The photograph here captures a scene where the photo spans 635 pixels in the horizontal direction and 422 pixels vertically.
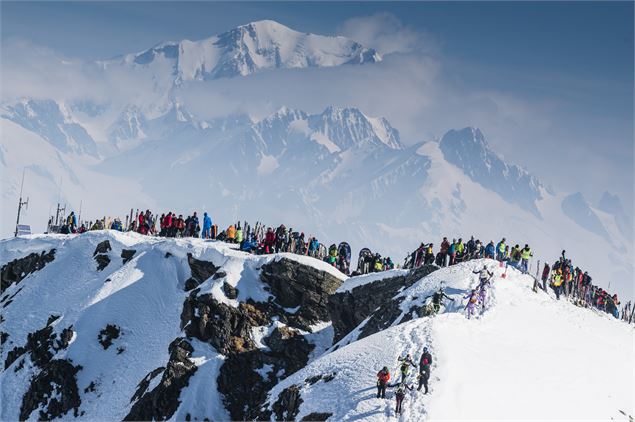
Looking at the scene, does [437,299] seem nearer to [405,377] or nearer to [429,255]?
[405,377]

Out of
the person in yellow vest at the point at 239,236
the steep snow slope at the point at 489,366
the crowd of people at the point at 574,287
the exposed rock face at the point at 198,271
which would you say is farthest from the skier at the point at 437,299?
the person in yellow vest at the point at 239,236

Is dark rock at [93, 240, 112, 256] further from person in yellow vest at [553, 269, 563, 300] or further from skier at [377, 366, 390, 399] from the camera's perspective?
Answer: skier at [377, 366, 390, 399]

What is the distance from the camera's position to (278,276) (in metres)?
61.6

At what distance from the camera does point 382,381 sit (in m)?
38.7

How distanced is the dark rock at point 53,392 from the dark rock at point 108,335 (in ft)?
9.96

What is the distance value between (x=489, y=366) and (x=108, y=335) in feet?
112

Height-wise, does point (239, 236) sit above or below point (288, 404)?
above

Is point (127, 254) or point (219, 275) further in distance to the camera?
point (127, 254)

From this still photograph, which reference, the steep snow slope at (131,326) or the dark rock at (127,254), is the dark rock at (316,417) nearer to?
the steep snow slope at (131,326)

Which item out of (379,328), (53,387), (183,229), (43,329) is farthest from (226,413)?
(183,229)

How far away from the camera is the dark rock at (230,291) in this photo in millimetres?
59312

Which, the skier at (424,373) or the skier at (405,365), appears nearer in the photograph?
the skier at (405,365)

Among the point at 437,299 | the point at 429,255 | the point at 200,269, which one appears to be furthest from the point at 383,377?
the point at 200,269

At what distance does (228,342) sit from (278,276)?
25.0ft
